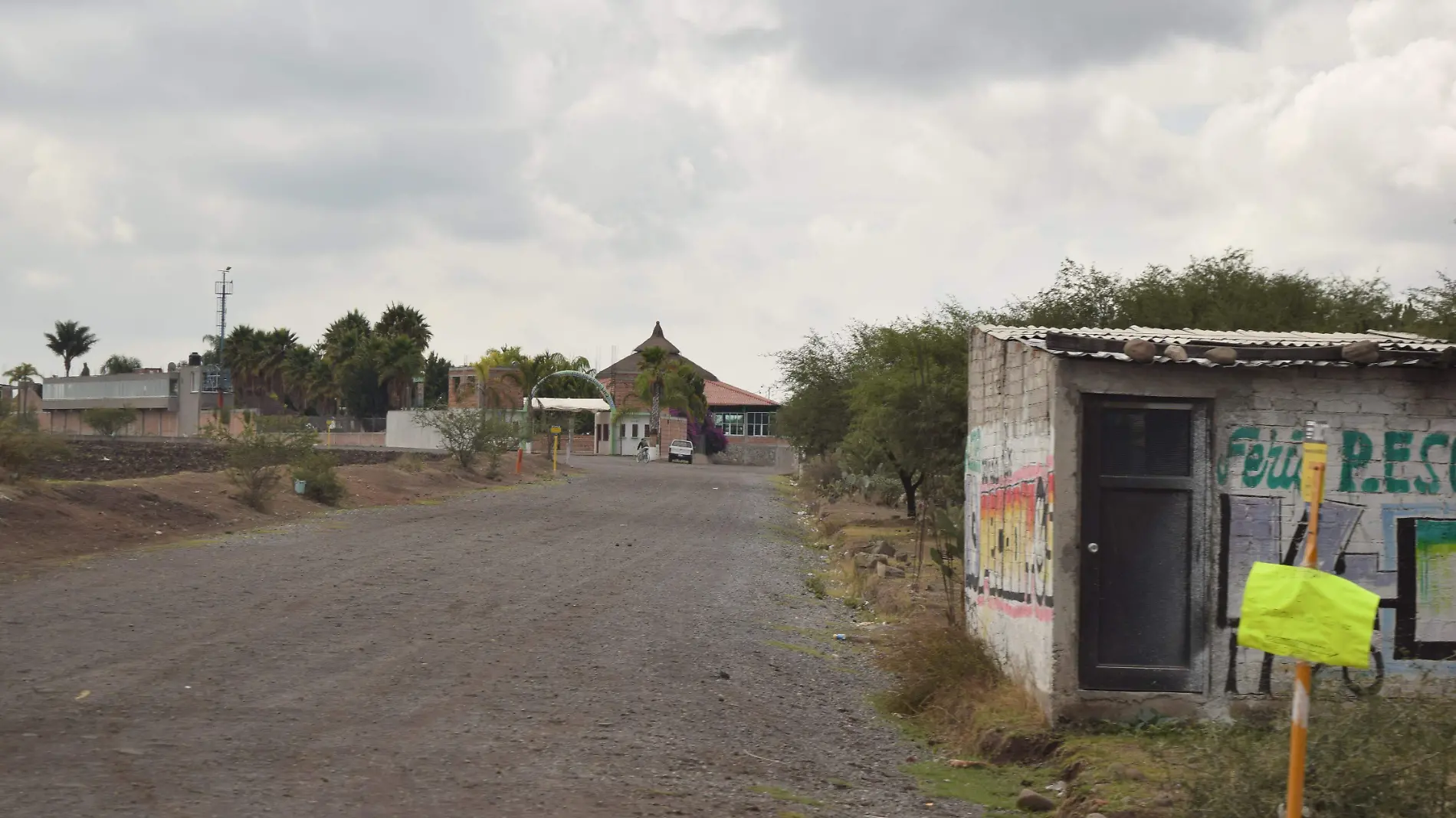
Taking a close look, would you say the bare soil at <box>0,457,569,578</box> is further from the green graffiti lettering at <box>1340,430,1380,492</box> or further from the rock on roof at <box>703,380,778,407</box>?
the rock on roof at <box>703,380,778,407</box>

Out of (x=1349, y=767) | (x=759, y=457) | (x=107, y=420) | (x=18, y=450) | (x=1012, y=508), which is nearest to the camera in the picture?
(x=1349, y=767)

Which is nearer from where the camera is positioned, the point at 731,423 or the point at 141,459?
the point at 141,459

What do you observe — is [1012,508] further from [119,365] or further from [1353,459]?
[119,365]

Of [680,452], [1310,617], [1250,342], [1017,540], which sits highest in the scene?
[1250,342]

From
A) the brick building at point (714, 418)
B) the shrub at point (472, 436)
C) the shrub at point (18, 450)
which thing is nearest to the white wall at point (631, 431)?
the brick building at point (714, 418)

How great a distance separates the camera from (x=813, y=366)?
1855 inches

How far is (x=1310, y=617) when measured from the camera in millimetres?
5750

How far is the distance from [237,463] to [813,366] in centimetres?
2247

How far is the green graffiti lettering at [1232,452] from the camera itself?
A: 9.85m

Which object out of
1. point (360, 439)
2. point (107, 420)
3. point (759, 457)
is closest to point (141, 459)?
point (360, 439)

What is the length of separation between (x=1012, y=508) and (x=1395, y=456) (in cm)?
294

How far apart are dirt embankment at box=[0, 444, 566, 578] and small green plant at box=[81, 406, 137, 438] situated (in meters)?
73.1

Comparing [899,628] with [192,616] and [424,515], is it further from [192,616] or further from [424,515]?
[424,515]

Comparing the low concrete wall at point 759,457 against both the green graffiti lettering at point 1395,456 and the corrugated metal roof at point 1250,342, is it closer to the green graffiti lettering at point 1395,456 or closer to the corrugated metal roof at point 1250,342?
the corrugated metal roof at point 1250,342
